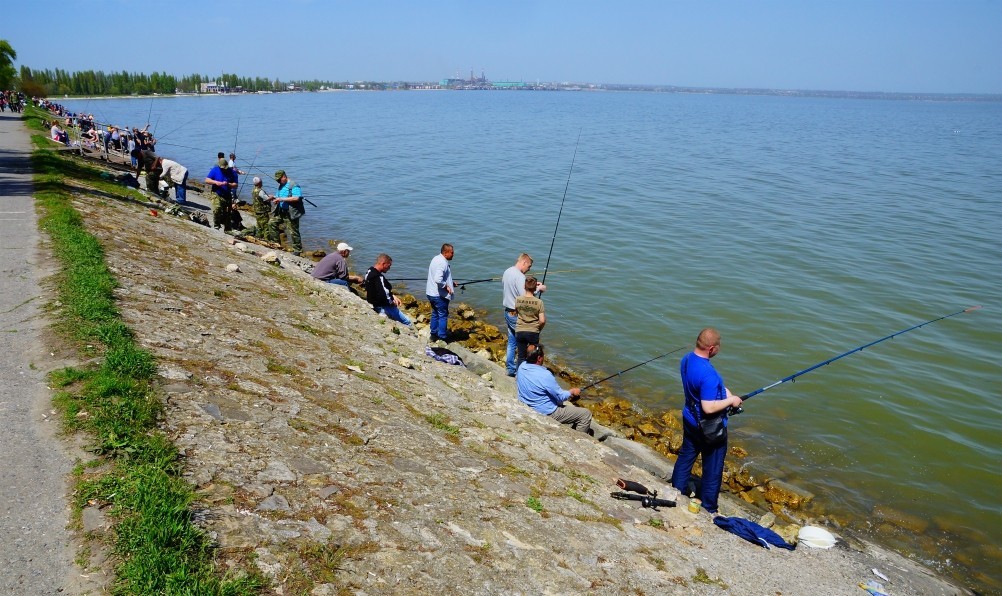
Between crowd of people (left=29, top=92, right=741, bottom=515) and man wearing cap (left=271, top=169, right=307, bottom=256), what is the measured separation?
29 mm

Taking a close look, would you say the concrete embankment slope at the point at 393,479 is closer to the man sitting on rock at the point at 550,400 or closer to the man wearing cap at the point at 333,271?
the man sitting on rock at the point at 550,400

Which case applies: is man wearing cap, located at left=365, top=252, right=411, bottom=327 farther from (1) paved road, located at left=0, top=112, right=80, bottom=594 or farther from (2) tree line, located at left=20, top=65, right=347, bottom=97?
(2) tree line, located at left=20, top=65, right=347, bottom=97

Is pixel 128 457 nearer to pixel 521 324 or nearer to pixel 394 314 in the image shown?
pixel 521 324

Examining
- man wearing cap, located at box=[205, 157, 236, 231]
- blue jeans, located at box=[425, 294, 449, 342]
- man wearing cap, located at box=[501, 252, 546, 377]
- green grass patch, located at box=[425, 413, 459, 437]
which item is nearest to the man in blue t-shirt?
green grass patch, located at box=[425, 413, 459, 437]

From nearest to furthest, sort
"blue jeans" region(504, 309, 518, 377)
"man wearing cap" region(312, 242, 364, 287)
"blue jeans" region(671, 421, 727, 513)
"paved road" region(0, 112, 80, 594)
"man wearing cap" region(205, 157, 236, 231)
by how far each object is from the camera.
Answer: "paved road" region(0, 112, 80, 594) < "blue jeans" region(671, 421, 727, 513) < "blue jeans" region(504, 309, 518, 377) < "man wearing cap" region(312, 242, 364, 287) < "man wearing cap" region(205, 157, 236, 231)

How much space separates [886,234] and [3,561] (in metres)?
27.6

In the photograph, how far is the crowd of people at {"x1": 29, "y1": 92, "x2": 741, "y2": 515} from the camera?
6898mm

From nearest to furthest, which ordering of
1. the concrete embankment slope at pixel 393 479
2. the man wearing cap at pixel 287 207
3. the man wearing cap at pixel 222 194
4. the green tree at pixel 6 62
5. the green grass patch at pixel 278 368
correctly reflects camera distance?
the concrete embankment slope at pixel 393 479
the green grass patch at pixel 278 368
the man wearing cap at pixel 287 207
the man wearing cap at pixel 222 194
the green tree at pixel 6 62

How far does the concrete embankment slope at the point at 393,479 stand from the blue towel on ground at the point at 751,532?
0.11m

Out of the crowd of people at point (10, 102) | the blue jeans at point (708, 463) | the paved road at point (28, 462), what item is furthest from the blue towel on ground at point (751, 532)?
the crowd of people at point (10, 102)

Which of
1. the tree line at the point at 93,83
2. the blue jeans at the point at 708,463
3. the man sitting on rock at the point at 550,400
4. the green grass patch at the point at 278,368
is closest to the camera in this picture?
the blue jeans at the point at 708,463

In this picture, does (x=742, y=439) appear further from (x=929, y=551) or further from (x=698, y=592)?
(x=698, y=592)

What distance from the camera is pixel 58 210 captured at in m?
12.0

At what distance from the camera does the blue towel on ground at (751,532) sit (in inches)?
259
